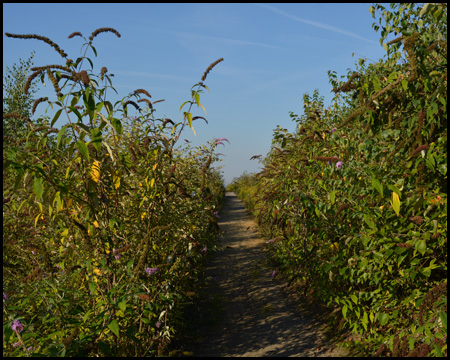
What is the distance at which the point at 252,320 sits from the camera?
5.24 metres

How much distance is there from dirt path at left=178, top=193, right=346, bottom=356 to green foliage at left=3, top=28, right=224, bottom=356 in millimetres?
766

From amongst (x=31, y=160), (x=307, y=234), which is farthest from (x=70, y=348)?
(x=307, y=234)

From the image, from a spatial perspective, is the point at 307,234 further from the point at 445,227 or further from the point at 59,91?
the point at 59,91

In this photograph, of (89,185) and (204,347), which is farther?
(204,347)

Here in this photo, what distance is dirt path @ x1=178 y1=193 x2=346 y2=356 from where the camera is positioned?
436 cm

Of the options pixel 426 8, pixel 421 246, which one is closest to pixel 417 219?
pixel 421 246

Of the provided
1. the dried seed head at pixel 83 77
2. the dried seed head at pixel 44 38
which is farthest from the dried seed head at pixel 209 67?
the dried seed head at pixel 44 38

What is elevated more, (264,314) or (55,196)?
(55,196)

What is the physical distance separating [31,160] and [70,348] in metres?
1.42

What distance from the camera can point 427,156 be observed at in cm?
278

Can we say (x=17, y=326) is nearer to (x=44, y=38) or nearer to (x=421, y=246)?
(x=44, y=38)

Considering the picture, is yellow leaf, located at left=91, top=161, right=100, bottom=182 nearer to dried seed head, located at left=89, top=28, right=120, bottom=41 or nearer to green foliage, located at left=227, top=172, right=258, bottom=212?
dried seed head, located at left=89, top=28, right=120, bottom=41

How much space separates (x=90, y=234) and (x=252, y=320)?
2.96 m

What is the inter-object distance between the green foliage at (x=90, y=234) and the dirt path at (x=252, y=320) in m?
0.77
